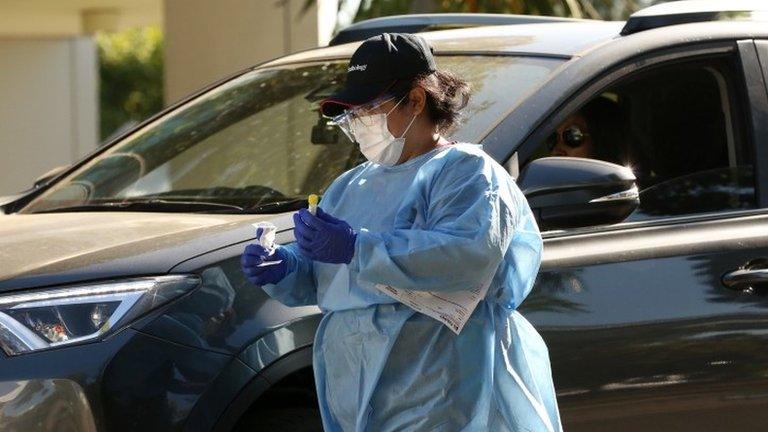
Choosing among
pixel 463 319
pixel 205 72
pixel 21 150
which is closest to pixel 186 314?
pixel 463 319

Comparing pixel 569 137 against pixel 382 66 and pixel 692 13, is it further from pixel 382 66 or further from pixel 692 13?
pixel 382 66

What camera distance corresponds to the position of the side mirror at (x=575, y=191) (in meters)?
3.72

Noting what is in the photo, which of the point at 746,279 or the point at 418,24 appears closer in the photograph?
the point at 746,279

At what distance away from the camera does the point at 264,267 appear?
3090mm

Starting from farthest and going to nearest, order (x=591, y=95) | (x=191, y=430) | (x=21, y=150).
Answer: (x=21, y=150) < (x=591, y=95) < (x=191, y=430)

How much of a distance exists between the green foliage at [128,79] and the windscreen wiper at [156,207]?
3196 cm

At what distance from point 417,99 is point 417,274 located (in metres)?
0.40

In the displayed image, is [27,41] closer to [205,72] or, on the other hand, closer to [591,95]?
[205,72]

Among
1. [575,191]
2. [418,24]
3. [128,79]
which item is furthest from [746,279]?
[128,79]

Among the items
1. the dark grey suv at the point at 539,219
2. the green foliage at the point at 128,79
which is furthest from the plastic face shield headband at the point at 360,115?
the green foliage at the point at 128,79

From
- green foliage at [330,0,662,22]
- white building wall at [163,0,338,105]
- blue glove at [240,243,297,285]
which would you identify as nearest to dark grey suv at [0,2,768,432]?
blue glove at [240,243,297,285]

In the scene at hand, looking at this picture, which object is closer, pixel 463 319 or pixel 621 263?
pixel 463 319

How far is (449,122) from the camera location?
125 inches

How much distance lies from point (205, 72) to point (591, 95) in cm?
526
